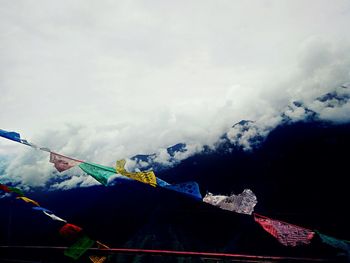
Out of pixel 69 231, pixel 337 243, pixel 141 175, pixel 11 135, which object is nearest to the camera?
pixel 337 243

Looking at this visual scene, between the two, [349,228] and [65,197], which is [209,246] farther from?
[65,197]

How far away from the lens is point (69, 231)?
6852 mm

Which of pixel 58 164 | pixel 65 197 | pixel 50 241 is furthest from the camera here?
pixel 65 197

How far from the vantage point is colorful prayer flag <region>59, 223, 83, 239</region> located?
6.80 metres

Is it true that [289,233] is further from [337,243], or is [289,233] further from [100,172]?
[100,172]

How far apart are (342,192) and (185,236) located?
14700 mm

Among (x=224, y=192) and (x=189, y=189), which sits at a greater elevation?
(x=224, y=192)

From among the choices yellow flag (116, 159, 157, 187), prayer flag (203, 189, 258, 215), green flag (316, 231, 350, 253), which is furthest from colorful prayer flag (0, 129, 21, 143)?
green flag (316, 231, 350, 253)

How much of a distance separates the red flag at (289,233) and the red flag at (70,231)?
4837 millimetres

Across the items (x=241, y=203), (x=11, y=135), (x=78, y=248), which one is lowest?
(x=78, y=248)

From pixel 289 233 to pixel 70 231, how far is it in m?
5.48

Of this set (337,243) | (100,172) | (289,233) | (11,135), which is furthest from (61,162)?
(337,243)

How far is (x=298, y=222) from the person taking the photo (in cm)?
1850

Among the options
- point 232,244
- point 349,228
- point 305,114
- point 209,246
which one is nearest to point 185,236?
point 209,246
